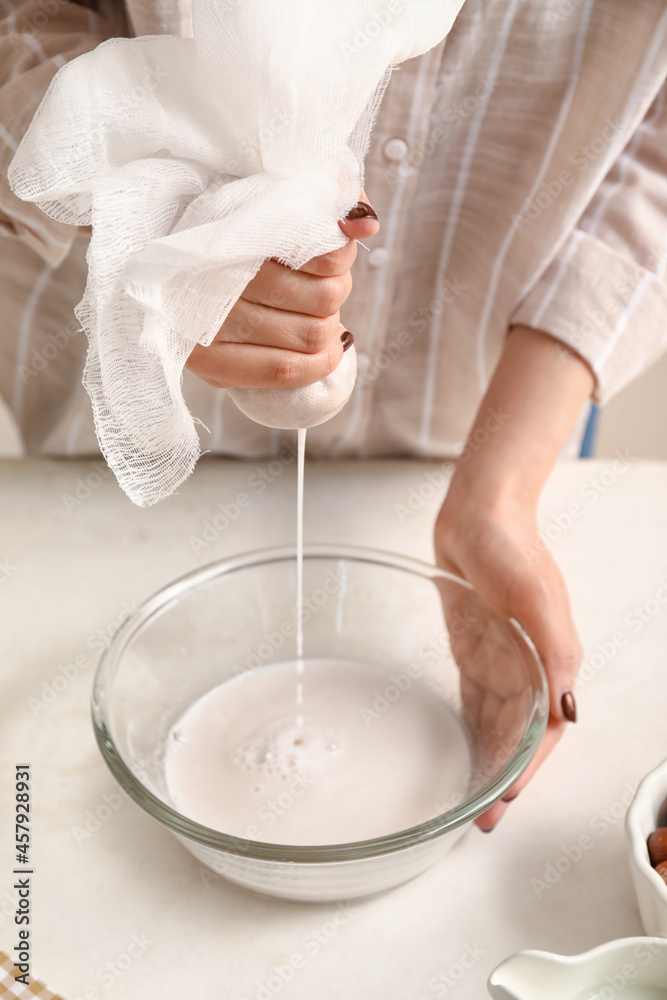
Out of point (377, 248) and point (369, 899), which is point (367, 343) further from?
point (369, 899)


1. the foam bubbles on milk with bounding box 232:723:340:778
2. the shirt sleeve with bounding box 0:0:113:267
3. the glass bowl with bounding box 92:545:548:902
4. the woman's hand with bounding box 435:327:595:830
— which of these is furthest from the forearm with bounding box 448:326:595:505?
the shirt sleeve with bounding box 0:0:113:267

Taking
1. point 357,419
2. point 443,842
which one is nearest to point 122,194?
point 443,842

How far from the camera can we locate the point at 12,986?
486 mm

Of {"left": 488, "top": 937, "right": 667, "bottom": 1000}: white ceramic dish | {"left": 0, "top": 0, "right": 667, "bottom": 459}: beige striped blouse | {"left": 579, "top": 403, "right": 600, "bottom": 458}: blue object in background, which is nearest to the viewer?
{"left": 488, "top": 937, "right": 667, "bottom": 1000}: white ceramic dish

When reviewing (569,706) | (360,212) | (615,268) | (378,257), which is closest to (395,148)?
(378,257)

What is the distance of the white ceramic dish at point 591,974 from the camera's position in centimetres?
41

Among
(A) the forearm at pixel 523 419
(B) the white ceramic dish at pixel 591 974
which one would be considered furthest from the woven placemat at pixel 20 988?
(A) the forearm at pixel 523 419

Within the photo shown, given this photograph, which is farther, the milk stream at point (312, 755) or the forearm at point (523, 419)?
the forearm at point (523, 419)

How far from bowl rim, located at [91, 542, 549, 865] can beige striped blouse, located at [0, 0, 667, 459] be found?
0.88 feet

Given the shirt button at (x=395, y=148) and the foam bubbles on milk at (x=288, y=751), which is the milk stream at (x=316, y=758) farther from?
the shirt button at (x=395, y=148)

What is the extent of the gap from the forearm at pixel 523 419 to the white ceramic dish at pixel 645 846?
0.27 meters

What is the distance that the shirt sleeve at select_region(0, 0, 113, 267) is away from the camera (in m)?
0.61

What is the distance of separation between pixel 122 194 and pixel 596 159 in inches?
17.8

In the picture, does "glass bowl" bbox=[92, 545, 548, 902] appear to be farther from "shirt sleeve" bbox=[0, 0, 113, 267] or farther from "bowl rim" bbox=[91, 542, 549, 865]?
"shirt sleeve" bbox=[0, 0, 113, 267]
